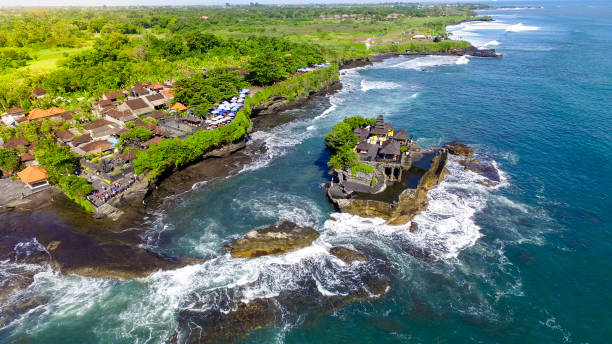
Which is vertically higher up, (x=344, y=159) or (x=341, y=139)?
(x=341, y=139)

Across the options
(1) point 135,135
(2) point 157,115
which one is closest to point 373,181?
(1) point 135,135

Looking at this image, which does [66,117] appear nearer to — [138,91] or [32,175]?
[138,91]

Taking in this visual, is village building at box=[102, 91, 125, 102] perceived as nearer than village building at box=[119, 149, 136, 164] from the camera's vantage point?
No

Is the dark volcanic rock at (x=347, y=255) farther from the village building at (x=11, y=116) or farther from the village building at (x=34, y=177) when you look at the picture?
the village building at (x=11, y=116)

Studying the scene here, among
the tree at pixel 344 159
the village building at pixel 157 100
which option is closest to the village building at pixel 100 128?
the village building at pixel 157 100

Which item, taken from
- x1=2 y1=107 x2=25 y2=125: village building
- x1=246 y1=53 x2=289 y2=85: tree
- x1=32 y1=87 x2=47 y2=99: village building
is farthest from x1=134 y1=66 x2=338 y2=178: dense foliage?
x1=32 y1=87 x2=47 y2=99: village building

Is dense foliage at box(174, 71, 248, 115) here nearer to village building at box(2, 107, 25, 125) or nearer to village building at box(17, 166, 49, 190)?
village building at box(17, 166, 49, 190)

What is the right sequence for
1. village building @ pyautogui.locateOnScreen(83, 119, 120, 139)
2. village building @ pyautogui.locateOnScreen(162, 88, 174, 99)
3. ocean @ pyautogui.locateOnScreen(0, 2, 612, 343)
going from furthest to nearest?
1. village building @ pyautogui.locateOnScreen(162, 88, 174, 99)
2. village building @ pyautogui.locateOnScreen(83, 119, 120, 139)
3. ocean @ pyautogui.locateOnScreen(0, 2, 612, 343)
